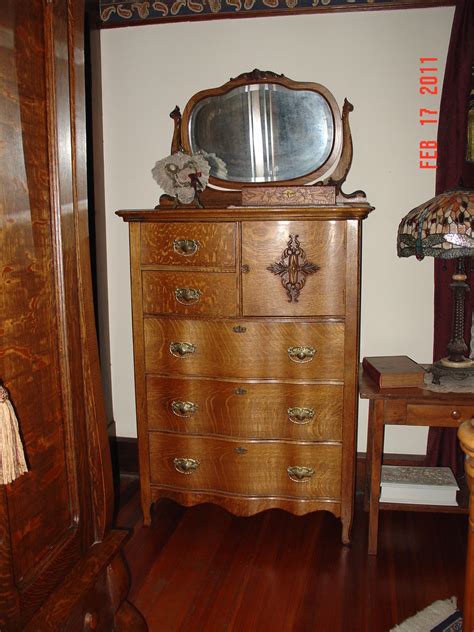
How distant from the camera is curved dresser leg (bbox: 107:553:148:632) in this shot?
146 cm

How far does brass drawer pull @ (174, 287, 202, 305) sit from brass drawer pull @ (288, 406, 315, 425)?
585mm

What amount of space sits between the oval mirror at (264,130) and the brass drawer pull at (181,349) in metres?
0.86

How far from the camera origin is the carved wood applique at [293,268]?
85.0 inches

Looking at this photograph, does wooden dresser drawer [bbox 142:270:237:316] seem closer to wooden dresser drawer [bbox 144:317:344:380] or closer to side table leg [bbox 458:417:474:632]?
wooden dresser drawer [bbox 144:317:344:380]

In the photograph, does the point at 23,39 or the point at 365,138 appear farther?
the point at 365,138

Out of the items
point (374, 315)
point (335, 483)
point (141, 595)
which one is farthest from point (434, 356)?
point (141, 595)

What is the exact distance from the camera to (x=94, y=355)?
1.31 meters

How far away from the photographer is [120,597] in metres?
1.49

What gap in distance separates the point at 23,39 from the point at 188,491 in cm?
188

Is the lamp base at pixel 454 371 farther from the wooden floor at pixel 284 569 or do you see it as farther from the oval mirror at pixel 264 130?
the oval mirror at pixel 264 130

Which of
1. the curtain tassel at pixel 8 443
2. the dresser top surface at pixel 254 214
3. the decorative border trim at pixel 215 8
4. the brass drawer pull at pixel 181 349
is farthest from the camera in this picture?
the decorative border trim at pixel 215 8

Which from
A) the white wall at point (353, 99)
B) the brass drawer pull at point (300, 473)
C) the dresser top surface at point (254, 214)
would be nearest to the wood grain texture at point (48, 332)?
the dresser top surface at point (254, 214)

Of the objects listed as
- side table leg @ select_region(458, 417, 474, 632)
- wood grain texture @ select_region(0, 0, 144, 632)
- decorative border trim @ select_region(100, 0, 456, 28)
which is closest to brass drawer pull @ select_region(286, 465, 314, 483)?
wood grain texture @ select_region(0, 0, 144, 632)

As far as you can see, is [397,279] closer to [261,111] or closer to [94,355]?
[261,111]
